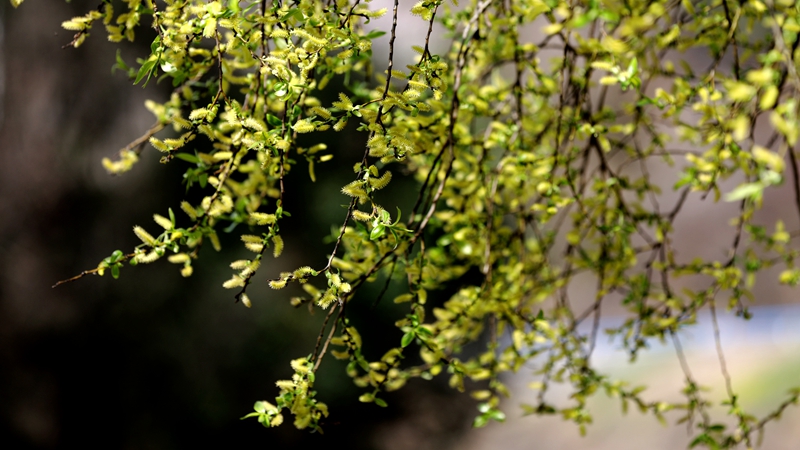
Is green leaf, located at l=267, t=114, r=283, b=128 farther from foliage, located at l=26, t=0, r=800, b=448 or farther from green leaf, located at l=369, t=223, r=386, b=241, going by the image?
green leaf, located at l=369, t=223, r=386, b=241

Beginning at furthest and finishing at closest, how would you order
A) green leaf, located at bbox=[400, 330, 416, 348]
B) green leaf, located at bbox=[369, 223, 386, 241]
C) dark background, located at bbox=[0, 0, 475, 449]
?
dark background, located at bbox=[0, 0, 475, 449], green leaf, located at bbox=[400, 330, 416, 348], green leaf, located at bbox=[369, 223, 386, 241]

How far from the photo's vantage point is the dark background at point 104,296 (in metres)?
3.49

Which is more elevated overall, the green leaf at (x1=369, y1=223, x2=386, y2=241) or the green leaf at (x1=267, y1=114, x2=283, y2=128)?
the green leaf at (x1=267, y1=114, x2=283, y2=128)

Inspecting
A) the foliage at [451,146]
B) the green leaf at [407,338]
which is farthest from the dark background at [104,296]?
the green leaf at [407,338]

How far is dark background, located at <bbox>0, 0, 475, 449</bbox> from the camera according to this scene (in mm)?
3494

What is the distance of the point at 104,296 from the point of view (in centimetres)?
358

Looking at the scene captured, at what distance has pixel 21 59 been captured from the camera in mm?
3549

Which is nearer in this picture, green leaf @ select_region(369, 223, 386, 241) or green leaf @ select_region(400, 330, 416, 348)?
green leaf @ select_region(369, 223, 386, 241)

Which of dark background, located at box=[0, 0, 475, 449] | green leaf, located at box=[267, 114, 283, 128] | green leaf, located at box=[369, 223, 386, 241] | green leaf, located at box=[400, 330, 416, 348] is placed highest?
dark background, located at box=[0, 0, 475, 449]

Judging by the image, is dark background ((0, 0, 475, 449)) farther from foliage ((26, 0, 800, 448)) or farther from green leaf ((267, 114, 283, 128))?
green leaf ((267, 114, 283, 128))

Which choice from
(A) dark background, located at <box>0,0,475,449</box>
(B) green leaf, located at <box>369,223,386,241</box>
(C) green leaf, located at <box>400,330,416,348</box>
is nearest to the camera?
(B) green leaf, located at <box>369,223,386,241</box>

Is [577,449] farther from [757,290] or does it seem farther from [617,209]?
[757,290]

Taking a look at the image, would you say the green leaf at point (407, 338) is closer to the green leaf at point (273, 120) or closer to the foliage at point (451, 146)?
the foliage at point (451, 146)

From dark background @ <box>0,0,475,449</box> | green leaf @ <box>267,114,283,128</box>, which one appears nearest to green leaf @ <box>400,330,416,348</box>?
green leaf @ <box>267,114,283,128</box>
